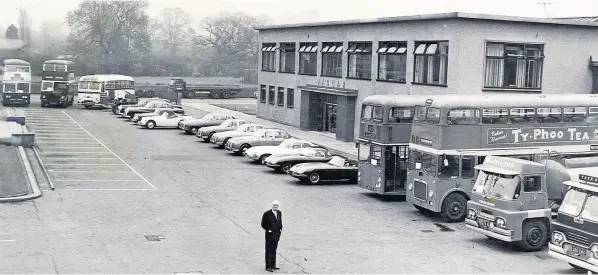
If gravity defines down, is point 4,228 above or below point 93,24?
below

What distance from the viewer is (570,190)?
1694cm

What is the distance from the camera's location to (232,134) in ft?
128

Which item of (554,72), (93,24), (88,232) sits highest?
(93,24)

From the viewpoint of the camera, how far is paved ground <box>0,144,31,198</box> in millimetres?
24250

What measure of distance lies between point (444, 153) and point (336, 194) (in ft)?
18.6

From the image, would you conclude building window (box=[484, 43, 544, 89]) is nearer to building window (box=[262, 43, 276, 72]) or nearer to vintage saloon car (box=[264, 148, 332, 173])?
vintage saloon car (box=[264, 148, 332, 173])

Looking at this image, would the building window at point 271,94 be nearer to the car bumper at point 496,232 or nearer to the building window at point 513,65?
the building window at point 513,65

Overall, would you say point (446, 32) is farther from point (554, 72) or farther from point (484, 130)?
point (484, 130)

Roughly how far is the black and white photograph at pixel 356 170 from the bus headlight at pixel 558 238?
26mm

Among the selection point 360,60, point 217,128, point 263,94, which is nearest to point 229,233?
point 217,128

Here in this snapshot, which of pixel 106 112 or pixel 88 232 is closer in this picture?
pixel 88 232

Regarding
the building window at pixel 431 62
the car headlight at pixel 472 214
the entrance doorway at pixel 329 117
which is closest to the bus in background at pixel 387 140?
the car headlight at pixel 472 214

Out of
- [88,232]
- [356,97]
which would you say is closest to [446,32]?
[356,97]

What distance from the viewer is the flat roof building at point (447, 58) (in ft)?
115
